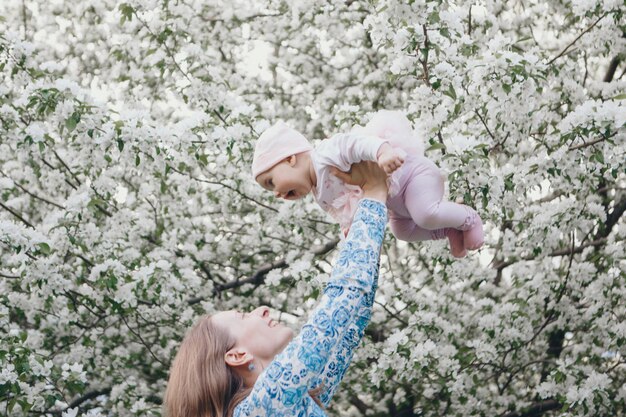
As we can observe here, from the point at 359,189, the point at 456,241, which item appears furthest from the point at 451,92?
the point at 359,189

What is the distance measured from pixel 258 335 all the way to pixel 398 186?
2.08 ft

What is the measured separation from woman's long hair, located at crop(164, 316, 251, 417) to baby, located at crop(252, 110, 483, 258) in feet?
1.62

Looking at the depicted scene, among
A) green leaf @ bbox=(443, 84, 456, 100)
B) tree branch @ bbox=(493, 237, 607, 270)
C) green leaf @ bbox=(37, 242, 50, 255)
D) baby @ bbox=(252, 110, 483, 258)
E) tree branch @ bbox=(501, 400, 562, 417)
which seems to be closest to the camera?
baby @ bbox=(252, 110, 483, 258)

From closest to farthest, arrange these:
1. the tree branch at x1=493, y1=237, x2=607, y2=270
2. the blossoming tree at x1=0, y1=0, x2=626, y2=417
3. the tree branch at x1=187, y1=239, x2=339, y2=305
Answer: the blossoming tree at x1=0, y1=0, x2=626, y2=417
the tree branch at x1=493, y1=237, x2=607, y2=270
the tree branch at x1=187, y1=239, x2=339, y2=305

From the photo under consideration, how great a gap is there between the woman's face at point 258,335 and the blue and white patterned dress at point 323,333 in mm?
257

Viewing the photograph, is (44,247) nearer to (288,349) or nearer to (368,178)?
(368,178)

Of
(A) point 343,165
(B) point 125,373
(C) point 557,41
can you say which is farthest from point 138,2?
(A) point 343,165

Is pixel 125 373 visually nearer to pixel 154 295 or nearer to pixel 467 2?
pixel 154 295

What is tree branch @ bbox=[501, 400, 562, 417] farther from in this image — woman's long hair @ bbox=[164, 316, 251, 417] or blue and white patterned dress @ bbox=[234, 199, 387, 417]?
blue and white patterned dress @ bbox=[234, 199, 387, 417]

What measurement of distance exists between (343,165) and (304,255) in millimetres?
3971

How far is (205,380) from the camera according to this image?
2.27 metres

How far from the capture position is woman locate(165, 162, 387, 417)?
77.0 inches

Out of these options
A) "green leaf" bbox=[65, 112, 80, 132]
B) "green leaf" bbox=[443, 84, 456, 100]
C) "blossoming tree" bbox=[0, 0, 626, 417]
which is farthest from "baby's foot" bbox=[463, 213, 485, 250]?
"green leaf" bbox=[65, 112, 80, 132]

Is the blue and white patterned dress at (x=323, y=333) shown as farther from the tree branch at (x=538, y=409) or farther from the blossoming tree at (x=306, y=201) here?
the tree branch at (x=538, y=409)
